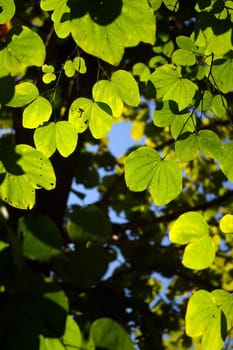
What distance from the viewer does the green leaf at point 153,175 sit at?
117cm

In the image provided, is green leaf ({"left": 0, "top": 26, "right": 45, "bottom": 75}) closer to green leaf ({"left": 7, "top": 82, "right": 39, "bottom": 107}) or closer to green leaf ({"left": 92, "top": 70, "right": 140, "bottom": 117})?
green leaf ({"left": 7, "top": 82, "right": 39, "bottom": 107})

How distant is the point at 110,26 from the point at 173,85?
544 mm

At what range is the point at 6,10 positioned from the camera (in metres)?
1.05

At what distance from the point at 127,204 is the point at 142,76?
81.2 inches

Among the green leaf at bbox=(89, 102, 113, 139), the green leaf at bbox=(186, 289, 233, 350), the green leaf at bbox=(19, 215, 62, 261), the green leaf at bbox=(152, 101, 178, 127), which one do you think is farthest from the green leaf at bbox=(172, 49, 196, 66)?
the green leaf at bbox=(19, 215, 62, 261)

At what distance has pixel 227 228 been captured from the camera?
1.15 metres

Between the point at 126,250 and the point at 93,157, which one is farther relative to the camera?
the point at 93,157

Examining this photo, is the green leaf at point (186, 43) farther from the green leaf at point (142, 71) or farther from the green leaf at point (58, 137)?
the green leaf at point (142, 71)

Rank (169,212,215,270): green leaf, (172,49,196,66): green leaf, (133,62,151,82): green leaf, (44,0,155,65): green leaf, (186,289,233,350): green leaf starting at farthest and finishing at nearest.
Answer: (133,62,151,82): green leaf < (172,49,196,66): green leaf < (169,212,215,270): green leaf < (186,289,233,350): green leaf < (44,0,155,65): green leaf

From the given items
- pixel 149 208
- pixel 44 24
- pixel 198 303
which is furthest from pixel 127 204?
pixel 198 303

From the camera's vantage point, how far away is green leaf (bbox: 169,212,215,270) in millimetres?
1094

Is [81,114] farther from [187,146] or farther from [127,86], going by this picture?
[187,146]

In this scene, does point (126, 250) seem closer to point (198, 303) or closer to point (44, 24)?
point (44, 24)

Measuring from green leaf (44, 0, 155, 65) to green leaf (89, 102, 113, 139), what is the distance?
324 millimetres
